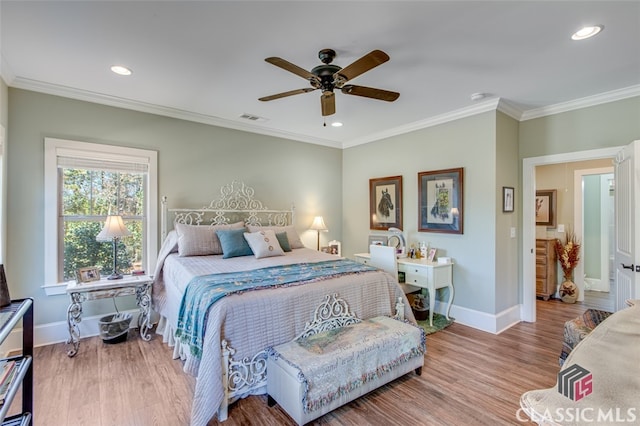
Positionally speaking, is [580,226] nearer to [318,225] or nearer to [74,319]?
[318,225]

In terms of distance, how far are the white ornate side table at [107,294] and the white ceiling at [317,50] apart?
80.9 inches

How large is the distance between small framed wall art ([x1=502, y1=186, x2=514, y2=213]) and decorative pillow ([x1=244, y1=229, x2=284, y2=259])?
2.83m

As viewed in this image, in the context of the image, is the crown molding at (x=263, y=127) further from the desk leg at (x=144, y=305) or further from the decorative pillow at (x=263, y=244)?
the desk leg at (x=144, y=305)

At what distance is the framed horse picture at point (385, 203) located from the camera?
4719 millimetres

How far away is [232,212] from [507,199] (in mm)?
3703

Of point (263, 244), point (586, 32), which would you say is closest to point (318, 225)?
point (263, 244)

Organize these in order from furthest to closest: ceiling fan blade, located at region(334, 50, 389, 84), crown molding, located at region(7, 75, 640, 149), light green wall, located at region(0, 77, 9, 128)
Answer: crown molding, located at region(7, 75, 640, 149) < light green wall, located at region(0, 77, 9, 128) < ceiling fan blade, located at region(334, 50, 389, 84)

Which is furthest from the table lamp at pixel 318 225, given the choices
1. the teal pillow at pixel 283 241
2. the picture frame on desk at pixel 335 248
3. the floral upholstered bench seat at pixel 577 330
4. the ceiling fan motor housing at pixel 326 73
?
the floral upholstered bench seat at pixel 577 330

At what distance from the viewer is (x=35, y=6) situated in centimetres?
191

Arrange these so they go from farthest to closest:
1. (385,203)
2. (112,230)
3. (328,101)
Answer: (385,203)
(112,230)
(328,101)

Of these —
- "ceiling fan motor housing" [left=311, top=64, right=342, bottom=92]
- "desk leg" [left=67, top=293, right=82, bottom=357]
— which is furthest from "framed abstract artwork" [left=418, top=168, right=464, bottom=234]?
"desk leg" [left=67, top=293, right=82, bottom=357]

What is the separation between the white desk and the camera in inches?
147

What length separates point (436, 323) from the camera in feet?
12.7

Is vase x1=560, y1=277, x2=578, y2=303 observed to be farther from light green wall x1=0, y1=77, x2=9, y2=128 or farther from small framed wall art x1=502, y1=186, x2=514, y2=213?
light green wall x1=0, y1=77, x2=9, y2=128
